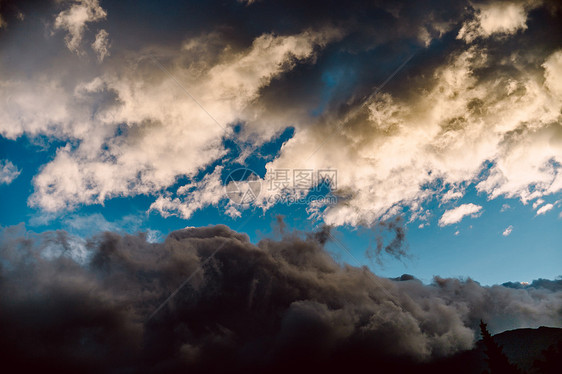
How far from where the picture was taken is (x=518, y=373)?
383 feet

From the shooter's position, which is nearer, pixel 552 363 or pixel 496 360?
pixel 552 363

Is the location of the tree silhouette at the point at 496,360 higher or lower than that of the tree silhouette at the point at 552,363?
higher

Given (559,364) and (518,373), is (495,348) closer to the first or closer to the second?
(518,373)

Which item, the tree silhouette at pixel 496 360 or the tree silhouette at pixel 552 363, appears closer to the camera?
the tree silhouette at pixel 552 363

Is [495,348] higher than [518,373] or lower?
higher

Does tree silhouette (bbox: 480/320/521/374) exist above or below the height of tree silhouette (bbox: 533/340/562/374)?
above

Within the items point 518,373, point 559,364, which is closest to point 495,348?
point 518,373

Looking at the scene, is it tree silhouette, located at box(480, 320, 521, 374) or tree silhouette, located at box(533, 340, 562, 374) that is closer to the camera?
tree silhouette, located at box(533, 340, 562, 374)

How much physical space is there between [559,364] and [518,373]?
16263mm

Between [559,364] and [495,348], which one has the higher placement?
[495,348]

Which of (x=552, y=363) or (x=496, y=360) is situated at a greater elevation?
(x=496, y=360)

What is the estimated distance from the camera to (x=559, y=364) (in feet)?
362

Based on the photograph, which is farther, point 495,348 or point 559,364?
point 495,348

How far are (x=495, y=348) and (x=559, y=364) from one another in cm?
2161
